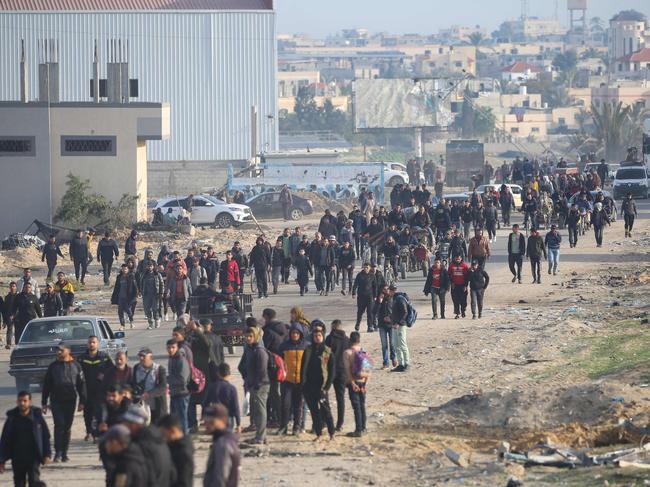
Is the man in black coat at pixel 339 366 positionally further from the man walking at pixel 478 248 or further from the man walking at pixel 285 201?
the man walking at pixel 285 201

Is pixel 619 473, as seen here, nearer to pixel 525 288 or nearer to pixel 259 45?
pixel 525 288

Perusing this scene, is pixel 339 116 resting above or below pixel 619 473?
above

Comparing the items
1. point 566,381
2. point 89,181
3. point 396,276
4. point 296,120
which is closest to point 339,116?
point 296,120

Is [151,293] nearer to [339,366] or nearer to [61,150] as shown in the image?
[339,366]

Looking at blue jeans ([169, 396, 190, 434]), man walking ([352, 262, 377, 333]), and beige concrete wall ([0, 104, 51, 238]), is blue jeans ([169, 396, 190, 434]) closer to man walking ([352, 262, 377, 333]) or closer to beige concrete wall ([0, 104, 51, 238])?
man walking ([352, 262, 377, 333])

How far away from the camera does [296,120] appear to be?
573 feet

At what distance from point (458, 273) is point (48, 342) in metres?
9.44

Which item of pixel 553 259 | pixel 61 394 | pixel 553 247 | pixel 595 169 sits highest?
pixel 595 169

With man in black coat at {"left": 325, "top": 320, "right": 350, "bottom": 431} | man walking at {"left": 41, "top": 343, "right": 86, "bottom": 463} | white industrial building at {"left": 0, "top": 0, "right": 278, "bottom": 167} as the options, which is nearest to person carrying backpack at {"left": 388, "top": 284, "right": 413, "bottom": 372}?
man in black coat at {"left": 325, "top": 320, "right": 350, "bottom": 431}

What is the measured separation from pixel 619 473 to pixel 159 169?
63665mm

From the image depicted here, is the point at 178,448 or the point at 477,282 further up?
the point at 477,282

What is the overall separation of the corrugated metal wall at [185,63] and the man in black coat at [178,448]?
66617mm

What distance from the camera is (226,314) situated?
24344 mm

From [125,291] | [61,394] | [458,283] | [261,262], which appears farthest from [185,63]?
[61,394]
